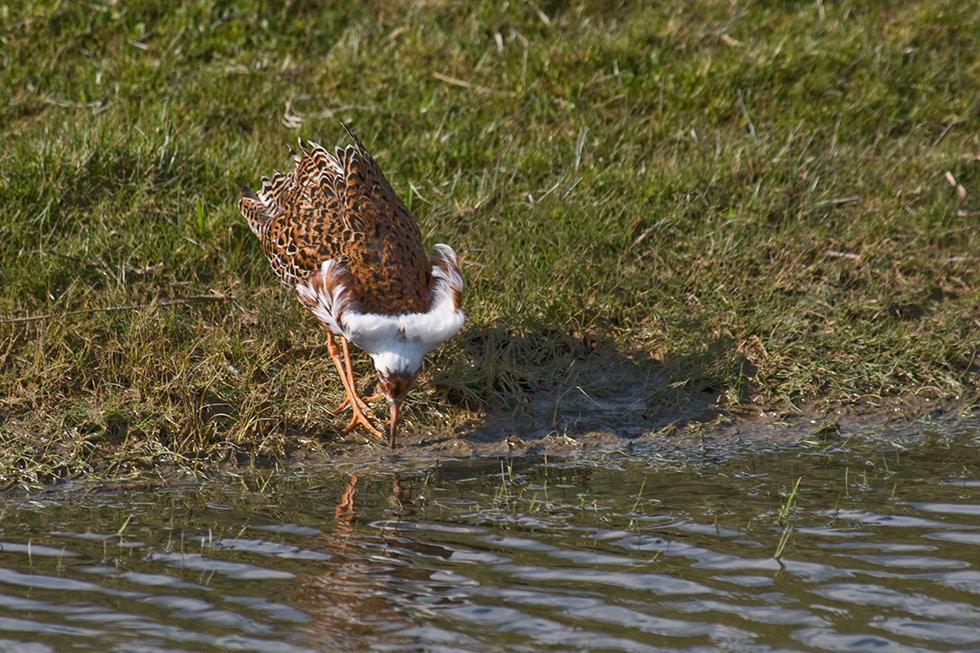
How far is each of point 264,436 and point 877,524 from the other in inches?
109

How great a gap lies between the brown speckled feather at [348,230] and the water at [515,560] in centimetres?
87

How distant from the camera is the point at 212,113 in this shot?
779 cm

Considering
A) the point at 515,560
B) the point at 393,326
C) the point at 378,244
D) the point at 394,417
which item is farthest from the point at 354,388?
the point at 515,560

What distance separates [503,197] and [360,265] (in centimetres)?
180

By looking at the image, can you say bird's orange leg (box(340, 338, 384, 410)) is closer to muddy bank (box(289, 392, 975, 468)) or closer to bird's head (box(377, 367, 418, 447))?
muddy bank (box(289, 392, 975, 468))

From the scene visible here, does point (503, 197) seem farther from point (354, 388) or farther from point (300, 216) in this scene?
point (354, 388)

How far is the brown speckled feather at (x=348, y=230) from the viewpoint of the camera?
5.55m

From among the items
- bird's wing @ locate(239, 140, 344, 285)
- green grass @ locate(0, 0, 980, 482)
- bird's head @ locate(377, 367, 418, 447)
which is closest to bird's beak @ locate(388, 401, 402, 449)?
bird's head @ locate(377, 367, 418, 447)

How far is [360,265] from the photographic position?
18.3 feet

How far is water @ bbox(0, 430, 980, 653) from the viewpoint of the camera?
3.82 m

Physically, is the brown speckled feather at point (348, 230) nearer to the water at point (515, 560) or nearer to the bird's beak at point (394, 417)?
the bird's beak at point (394, 417)

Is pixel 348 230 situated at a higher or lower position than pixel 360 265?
higher

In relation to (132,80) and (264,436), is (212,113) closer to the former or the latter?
(132,80)

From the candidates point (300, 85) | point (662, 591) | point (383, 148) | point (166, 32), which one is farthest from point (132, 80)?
point (662, 591)
